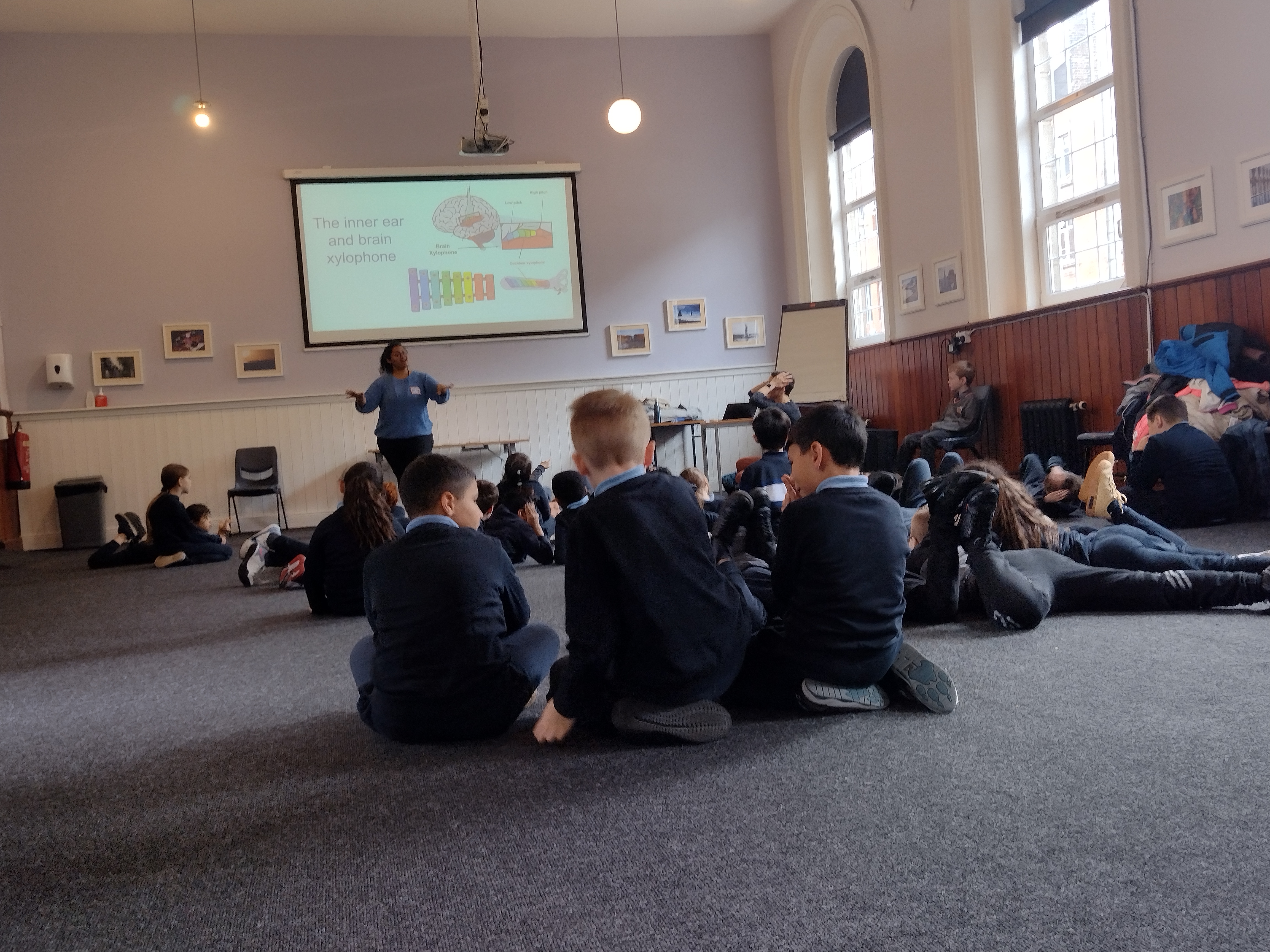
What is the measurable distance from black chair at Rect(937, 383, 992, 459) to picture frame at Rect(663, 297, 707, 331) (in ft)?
11.1

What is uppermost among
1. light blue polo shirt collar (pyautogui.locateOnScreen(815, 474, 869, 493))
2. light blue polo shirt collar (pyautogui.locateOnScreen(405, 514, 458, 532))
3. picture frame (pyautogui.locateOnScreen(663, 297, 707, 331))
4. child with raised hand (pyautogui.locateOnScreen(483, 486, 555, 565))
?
picture frame (pyautogui.locateOnScreen(663, 297, 707, 331))

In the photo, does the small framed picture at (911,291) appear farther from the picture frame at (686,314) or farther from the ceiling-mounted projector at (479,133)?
the ceiling-mounted projector at (479,133)

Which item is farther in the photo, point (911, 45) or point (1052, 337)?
point (911, 45)

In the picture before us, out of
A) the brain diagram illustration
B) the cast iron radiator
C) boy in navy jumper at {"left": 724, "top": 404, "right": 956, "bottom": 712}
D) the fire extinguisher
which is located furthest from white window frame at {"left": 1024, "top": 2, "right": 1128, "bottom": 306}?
the fire extinguisher

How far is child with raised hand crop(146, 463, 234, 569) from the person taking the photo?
23.2 ft

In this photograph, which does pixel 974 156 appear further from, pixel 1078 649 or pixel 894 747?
pixel 894 747

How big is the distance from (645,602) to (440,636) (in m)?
0.54

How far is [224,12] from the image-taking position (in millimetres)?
8906

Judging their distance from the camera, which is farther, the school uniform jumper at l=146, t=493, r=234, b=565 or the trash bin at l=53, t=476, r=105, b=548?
the trash bin at l=53, t=476, r=105, b=548

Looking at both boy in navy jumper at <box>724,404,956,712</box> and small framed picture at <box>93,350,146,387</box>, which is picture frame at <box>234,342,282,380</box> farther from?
boy in navy jumper at <box>724,404,956,712</box>

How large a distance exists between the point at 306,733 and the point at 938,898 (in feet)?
5.75

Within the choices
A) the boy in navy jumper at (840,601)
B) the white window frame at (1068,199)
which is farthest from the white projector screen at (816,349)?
the boy in navy jumper at (840,601)

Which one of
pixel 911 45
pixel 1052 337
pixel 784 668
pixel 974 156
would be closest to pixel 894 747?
pixel 784 668

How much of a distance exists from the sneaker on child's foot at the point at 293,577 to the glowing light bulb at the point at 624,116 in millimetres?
4433
